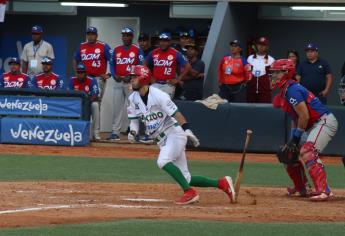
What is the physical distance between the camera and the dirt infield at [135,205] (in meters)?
9.08

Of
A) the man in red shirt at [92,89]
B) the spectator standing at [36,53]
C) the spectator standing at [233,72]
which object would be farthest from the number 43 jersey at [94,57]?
the spectator standing at [233,72]

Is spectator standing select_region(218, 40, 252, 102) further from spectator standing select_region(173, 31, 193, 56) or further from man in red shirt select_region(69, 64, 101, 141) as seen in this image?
man in red shirt select_region(69, 64, 101, 141)

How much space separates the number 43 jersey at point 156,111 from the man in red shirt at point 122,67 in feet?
24.8

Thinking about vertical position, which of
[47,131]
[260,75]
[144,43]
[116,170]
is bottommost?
[116,170]

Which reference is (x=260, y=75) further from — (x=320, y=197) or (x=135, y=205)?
(x=135, y=205)

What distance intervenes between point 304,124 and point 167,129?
67.6 inches

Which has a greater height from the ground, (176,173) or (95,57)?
(95,57)

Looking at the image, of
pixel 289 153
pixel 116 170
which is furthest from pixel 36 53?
pixel 289 153

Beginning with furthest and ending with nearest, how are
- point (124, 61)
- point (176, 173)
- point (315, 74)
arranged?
point (124, 61)
point (315, 74)
point (176, 173)

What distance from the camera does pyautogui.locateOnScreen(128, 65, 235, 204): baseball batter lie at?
10.3 meters

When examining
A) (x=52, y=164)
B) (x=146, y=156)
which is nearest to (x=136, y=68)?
(x=52, y=164)

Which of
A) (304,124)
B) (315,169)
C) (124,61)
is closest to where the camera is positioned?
(304,124)

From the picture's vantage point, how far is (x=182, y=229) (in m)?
8.05

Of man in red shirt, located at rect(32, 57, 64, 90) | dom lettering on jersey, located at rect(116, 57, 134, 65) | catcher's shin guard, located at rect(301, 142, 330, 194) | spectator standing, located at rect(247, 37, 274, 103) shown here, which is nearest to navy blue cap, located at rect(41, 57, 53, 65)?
man in red shirt, located at rect(32, 57, 64, 90)
